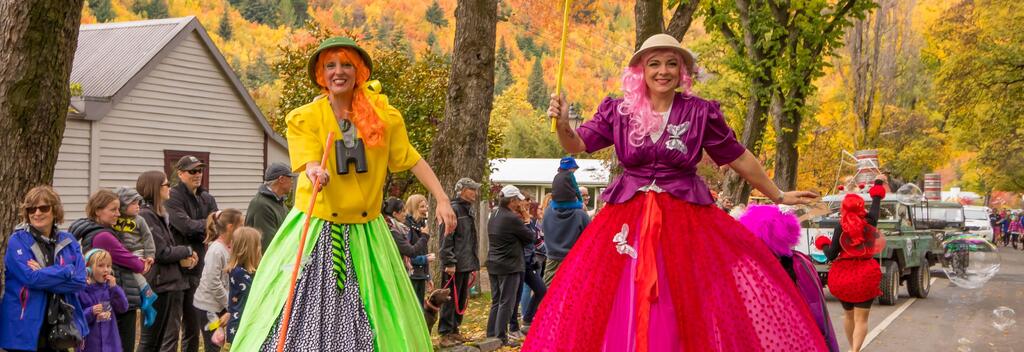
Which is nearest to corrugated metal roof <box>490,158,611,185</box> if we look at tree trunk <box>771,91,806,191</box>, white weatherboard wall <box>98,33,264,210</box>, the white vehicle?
the white vehicle

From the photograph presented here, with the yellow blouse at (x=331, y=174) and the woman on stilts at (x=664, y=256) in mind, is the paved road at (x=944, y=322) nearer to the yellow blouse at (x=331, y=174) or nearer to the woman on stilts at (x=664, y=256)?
the woman on stilts at (x=664, y=256)

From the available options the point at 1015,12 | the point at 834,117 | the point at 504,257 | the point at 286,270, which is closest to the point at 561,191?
the point at 504,257

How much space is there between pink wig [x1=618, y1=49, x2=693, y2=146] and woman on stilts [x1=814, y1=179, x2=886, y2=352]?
546 centimetres

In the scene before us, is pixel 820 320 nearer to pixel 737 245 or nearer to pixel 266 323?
pixel 737 245

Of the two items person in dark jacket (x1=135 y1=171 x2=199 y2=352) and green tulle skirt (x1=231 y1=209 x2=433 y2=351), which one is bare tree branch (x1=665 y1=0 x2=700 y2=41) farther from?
green tulle skirt (x1=231 y1=209 x2=433 y2=351)

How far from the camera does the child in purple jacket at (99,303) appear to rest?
6.83 m

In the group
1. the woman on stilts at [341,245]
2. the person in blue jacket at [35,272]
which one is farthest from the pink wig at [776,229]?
the person in blue jacket at [35,272]

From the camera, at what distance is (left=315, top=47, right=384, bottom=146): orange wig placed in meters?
5.34

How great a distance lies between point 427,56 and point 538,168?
36.1 meters

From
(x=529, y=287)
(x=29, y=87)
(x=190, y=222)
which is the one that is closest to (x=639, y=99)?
(x=29, y=87)

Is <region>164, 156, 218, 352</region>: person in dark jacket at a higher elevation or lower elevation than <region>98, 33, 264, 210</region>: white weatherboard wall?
lower

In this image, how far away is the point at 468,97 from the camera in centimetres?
1349

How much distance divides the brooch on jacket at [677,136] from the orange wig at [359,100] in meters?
1.45

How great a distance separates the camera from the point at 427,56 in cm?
2506
